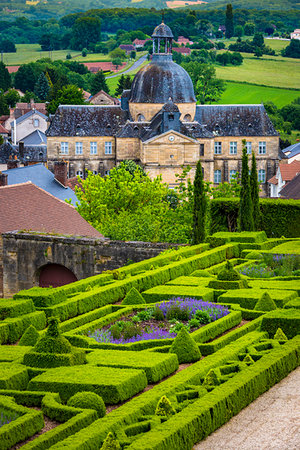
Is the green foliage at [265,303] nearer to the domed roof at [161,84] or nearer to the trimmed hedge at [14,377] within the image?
the trimmed hedge at [14,377]

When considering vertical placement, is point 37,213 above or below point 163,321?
above

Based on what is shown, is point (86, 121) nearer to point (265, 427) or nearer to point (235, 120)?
point (235, 120)

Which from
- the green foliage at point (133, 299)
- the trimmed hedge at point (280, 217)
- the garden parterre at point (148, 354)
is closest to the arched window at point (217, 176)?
the trimmed hedge at point (280, 217)

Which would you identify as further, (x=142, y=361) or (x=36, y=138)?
(x=36, y=138)

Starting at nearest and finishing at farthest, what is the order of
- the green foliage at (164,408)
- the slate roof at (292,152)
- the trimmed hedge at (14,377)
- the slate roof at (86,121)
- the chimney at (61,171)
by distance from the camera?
1. the green foliage at (164,408)
2. the trimmed hedge at (14,377)
3. the chimney at (61,171)
4. the slate roof at (86,121)
5. the slate roof at (292,152)

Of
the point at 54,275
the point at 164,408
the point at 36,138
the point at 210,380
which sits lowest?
the point at 164,408

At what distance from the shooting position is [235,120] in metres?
124

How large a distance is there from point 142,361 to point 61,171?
44.5 meters

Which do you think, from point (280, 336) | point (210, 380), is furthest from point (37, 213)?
point (210, 380)

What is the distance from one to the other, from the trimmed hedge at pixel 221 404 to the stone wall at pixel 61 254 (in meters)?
19.0

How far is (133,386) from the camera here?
2727 cm

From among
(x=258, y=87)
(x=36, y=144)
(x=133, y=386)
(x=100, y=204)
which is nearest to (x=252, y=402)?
(x=133, y=386)

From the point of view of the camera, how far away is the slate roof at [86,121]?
122562 millimetres

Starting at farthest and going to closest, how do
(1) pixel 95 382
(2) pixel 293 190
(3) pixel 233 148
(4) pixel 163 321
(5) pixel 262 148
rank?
1. (5) pixel 262 148
2. (3) pixel 233 148
3. (2) pixel 293 190
4. (4) pixel 163 321
5. (1) pixel 95 382
